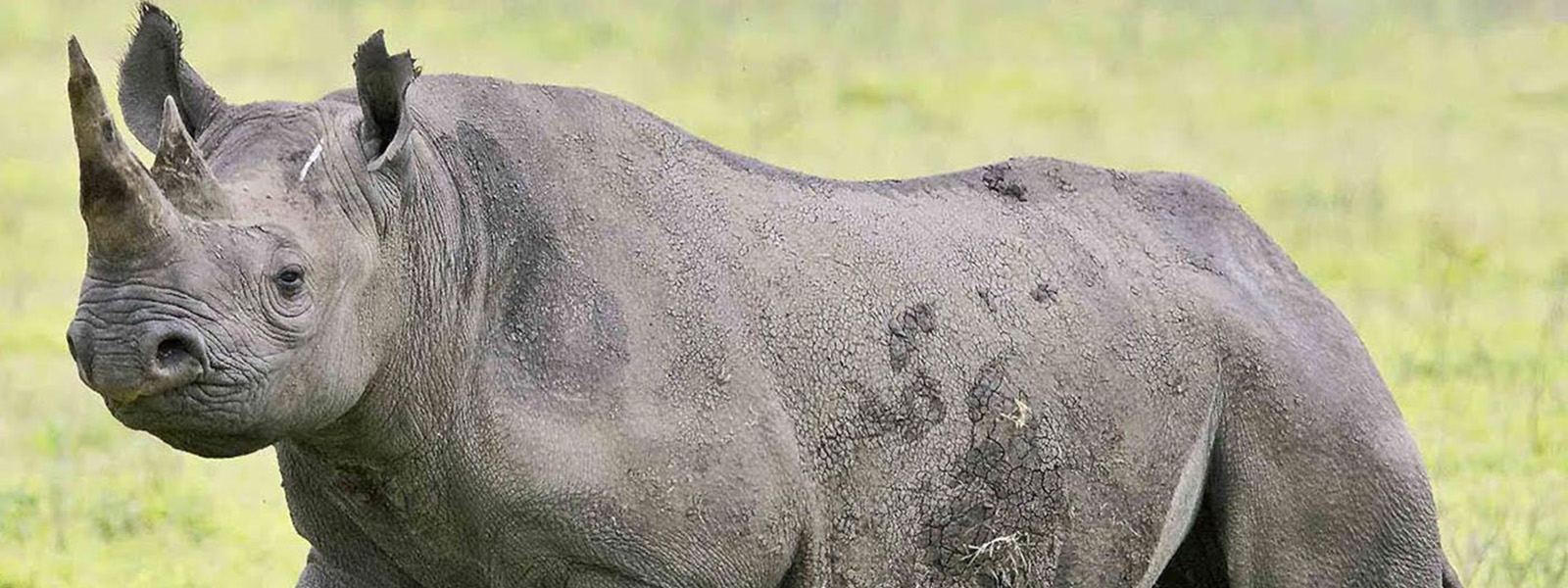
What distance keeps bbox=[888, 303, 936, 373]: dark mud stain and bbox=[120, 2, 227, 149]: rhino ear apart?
161 cm

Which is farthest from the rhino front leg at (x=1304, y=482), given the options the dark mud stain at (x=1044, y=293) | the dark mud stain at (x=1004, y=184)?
the dark mud stain at (x=1004, y=184)

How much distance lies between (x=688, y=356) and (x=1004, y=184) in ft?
4.76

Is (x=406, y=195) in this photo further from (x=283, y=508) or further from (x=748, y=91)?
(x=748, y=91)

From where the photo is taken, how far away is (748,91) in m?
22.6

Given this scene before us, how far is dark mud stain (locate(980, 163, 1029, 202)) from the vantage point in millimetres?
6715

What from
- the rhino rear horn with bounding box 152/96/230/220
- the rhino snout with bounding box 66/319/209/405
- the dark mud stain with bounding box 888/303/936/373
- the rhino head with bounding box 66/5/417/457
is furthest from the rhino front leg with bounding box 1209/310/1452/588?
the rhino snout with bounding box 66/319/209/405

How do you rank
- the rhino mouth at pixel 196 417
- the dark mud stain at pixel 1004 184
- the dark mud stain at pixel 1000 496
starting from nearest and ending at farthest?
the rhino mouth at pixel 196 417
the dark mud stain at pixel 1000 496
the dark mud stain at pixel 1004 184

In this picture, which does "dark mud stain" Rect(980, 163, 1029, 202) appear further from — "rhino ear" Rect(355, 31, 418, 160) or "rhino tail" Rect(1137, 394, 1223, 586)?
"rhino ear" Rect(355, 31, 418, 160)

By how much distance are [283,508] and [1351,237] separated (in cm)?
922

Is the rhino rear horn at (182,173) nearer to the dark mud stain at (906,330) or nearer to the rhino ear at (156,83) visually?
the rhino ear at (156,83)

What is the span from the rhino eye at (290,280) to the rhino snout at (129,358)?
271mm

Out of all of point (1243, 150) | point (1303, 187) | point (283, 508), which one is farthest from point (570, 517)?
point (1243, 150)

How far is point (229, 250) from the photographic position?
4.64 meters

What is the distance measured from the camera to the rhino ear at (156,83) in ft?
17.3
